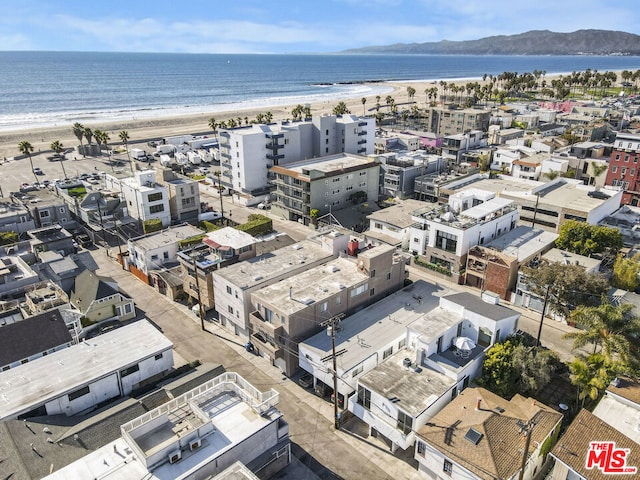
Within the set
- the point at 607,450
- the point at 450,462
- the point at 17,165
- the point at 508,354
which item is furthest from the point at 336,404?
the point at 17,165

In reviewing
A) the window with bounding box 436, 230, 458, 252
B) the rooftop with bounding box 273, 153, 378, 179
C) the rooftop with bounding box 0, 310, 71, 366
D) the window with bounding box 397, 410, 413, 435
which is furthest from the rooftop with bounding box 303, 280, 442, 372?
the rooftop with bounding box 273, 153, 378, 179

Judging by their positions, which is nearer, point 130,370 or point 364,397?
point 364,397

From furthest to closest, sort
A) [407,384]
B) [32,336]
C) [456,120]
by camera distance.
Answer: [456,120]
[32,336]
[407,384]

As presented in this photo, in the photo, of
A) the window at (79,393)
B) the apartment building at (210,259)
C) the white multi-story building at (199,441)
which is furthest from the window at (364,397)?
the apartment building at (210,259)

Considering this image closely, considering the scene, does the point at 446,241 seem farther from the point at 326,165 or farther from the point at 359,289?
the point at 326,165

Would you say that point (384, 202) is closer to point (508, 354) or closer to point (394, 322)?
point (394, 322)

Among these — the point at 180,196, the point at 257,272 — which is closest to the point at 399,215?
the point at 257,272

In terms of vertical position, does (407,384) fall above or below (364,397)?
above

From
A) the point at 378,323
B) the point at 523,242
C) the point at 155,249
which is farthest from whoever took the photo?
the point at 523,242
